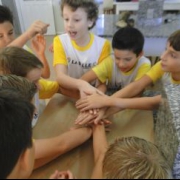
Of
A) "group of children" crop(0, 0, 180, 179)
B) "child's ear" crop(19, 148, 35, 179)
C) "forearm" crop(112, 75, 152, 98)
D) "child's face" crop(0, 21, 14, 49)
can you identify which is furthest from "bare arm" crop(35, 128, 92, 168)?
"child's face" crop(0, 21, 14, 49)

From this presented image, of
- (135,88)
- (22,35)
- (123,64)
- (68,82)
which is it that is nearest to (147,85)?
(135,88)

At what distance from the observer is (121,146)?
57cm

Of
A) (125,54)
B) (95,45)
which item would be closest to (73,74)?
(95,45)

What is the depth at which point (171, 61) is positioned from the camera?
1062 mm

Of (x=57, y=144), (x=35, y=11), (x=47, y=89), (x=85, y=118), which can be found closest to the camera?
(x=57, y=144)

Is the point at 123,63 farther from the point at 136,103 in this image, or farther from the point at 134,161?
the point at 134,161

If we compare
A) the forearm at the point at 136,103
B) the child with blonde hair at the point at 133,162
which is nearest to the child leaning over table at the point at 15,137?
the child with blonde hair at the point at 133,162

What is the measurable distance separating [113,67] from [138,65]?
5.9 inches

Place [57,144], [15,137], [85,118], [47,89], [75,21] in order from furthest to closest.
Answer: [75,21], [47,89], [85,118], [57,144], [15,137]

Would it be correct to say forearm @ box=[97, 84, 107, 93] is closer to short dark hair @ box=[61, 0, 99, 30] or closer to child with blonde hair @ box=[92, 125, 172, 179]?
short dark hair @ box=[61, 0, 99, 30]

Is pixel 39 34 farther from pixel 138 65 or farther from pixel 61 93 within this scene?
pixel 138 65

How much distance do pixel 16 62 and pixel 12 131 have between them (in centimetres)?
57

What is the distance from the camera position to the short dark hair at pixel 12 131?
427 millimetres

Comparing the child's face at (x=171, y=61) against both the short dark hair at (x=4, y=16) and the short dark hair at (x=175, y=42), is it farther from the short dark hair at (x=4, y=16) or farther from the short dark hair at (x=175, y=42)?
the short dark hair at (x=4, y=16)
